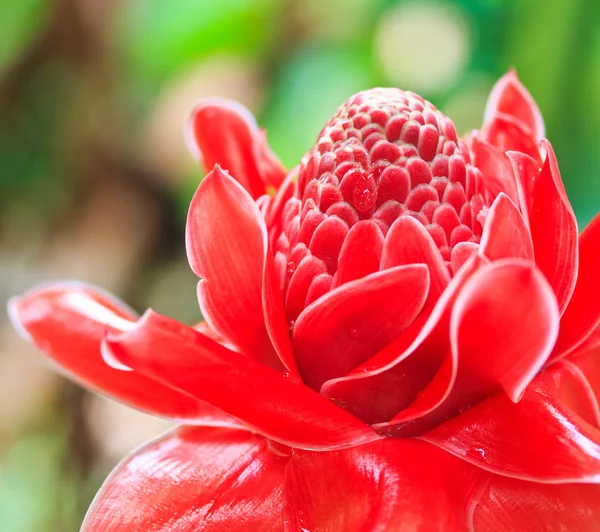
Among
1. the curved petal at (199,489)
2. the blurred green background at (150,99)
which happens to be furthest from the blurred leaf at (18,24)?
the curved petal at (199,489)

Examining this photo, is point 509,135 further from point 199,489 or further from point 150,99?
point 150,99

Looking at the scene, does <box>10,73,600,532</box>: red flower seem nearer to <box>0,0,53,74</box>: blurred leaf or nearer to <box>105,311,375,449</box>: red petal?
<box>105,311,375,449</box>: red petal

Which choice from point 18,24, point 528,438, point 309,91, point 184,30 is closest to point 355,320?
point 528,438

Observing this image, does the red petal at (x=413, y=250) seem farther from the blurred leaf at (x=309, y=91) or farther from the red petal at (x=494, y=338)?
the blurred leaf at (x=309, y=91)

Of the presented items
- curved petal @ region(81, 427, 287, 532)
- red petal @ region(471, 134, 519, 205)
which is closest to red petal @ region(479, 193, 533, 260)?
red petal @ region(471, 134, 519, 205)

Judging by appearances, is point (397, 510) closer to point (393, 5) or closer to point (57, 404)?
point (57, 404)
